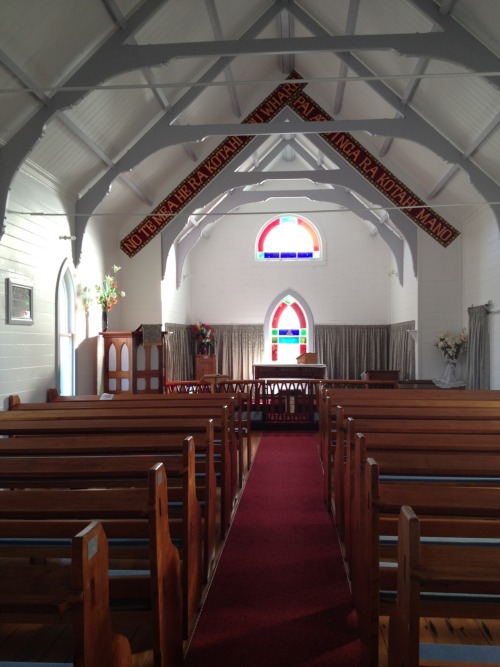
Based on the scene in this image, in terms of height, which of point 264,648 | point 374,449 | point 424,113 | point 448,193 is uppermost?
point 424,113

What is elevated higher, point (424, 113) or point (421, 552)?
point (424, 113)

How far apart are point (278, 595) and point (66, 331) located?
6438mm

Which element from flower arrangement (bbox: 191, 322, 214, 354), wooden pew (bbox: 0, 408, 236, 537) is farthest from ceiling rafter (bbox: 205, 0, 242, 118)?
flower arrangement (bbox: 191, 322, 214, 354)

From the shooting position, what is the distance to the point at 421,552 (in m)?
1.57

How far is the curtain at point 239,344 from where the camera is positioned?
1524cm

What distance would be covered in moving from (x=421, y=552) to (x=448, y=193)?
9.89 metres

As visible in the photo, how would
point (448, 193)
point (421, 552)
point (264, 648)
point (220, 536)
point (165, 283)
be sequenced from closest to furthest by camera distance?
point (421, 552)
point (264, 648)
point (220, 536)
point (448, 193)
point (165, 283)

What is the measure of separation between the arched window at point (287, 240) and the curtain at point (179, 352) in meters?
2.81

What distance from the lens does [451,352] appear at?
10586mm

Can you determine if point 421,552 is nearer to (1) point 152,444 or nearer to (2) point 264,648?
(2) point 264,648

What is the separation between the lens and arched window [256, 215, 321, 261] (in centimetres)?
1534

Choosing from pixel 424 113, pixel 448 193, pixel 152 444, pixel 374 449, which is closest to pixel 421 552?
pixel 374 449

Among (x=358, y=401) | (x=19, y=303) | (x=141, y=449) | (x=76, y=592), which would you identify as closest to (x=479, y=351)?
(x=358, y=401)

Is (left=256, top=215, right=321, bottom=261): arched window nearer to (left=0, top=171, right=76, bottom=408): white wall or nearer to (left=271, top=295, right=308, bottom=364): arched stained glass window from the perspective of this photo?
(left=271, top=295, right=308, bottom=364): arched stained glass window
